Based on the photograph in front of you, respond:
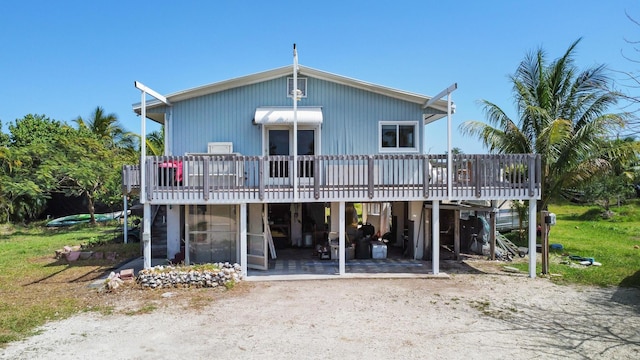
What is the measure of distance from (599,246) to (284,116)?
13.2 m

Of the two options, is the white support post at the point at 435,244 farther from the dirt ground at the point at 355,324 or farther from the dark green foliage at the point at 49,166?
the dark green foliage at the point at 49,166

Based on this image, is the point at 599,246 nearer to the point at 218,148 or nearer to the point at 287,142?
the point at 287,142

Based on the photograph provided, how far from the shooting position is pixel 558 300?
9016 millimetres

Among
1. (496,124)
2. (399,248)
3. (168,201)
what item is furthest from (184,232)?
(496,124)

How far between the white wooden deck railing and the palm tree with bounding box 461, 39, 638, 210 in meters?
4.81

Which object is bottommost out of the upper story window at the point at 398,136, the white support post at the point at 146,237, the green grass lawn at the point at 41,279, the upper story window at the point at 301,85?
the green grass lawn at the point at 41,279

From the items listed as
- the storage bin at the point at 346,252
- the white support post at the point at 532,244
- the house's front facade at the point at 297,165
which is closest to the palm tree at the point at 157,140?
the house's front facade at the point at 297,165

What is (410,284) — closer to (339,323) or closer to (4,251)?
(339,323)

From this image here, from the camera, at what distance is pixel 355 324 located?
754 centimetres

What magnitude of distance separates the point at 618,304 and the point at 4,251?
792 inches

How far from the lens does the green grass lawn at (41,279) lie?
7997 millimetres

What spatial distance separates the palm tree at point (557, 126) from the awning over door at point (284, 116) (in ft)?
24.7

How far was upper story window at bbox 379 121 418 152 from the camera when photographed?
43.8ft

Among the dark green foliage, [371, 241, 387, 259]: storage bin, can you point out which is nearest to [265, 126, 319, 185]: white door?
[371, 241, 387, 259]: storage bin
